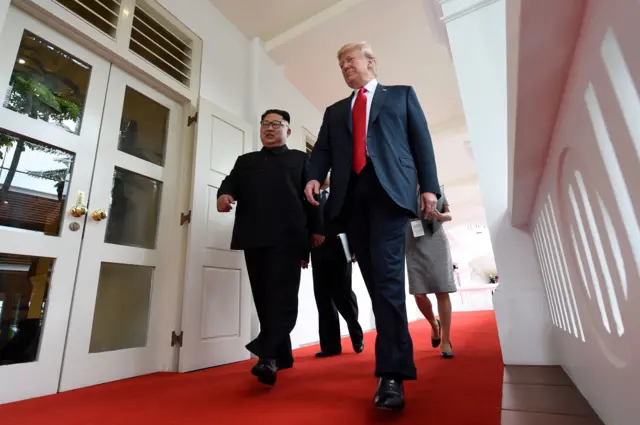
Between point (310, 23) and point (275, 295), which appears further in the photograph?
point (310, 23)

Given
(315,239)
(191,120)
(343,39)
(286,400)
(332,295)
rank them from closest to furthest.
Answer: (286,400) → (315,239) → (332,295) → (191,120) → (343,39)

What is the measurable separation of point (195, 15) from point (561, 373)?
3149 millimetres

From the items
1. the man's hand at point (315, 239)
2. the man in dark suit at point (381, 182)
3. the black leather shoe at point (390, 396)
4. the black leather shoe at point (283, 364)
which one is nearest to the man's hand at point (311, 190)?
→ the man in dark suit at point (381, 182)

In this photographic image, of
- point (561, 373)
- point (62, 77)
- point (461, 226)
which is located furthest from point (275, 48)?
point (461, 226)

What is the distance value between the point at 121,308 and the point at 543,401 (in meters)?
1.97

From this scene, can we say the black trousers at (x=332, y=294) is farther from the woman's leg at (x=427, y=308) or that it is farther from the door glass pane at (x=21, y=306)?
the door glass pane at (x=21, y=306)

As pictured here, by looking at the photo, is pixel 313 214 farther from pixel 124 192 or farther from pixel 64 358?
pixel 64 358

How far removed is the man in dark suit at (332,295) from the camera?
2295mm

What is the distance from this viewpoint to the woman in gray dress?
1916mm

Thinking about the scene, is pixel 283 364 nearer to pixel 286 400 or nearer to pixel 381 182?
pixel 286 400

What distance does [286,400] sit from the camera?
1189mm

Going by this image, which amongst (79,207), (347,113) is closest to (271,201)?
(347,113)

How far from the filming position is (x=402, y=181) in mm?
1124

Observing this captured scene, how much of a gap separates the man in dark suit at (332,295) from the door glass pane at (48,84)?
1472 millimetres
